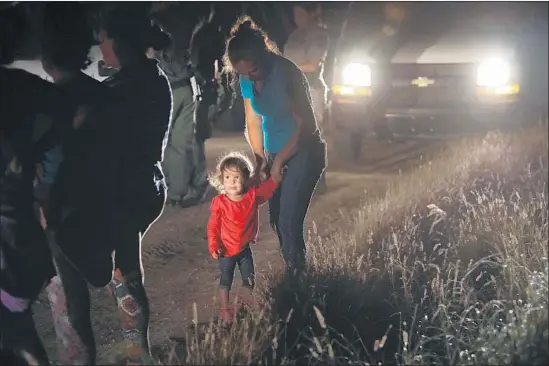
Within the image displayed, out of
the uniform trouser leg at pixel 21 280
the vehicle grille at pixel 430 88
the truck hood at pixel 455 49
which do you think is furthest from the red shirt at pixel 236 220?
the truck hood at pixel 455 49

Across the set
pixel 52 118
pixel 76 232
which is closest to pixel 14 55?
pixel 52 118

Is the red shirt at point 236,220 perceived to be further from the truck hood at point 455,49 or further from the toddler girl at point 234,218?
the truck hood at point 455,49

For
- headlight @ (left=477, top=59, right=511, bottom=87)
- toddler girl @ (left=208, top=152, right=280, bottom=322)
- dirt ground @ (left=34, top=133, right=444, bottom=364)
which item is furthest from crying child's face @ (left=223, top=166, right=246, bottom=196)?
headlight @ (left=477, top=59, right=511, bottom=87)

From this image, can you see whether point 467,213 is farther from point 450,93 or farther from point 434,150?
point 450,93

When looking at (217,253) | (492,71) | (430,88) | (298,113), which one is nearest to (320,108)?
(298,113)

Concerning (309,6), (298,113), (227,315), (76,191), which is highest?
(309,6)

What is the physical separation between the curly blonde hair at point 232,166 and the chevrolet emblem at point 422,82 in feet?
3.08

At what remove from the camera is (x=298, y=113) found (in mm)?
2191

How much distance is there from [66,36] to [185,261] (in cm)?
93

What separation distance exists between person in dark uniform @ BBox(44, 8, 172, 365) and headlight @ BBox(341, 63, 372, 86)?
823 millimetres

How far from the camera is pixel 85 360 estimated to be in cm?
209

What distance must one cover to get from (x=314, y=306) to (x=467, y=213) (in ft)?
2.75

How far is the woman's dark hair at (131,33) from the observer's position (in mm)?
2125

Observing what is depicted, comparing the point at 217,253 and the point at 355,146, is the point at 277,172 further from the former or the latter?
the point at 355,146
